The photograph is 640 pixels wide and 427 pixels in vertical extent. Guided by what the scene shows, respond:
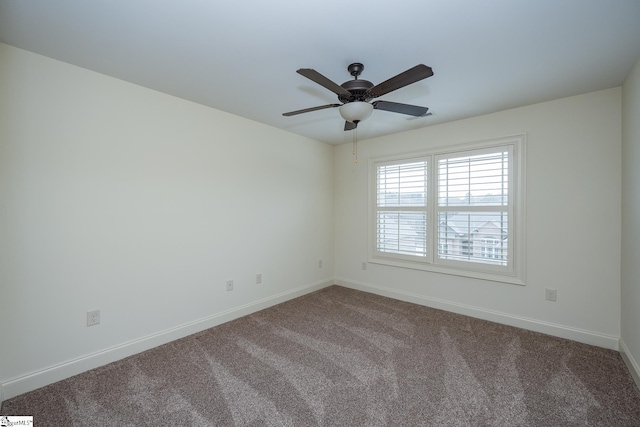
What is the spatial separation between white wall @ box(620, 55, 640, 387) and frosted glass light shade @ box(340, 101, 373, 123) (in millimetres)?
1977

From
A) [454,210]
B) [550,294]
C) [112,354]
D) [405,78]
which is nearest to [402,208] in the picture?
[454,210]

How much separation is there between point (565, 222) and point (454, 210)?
103 centimetres

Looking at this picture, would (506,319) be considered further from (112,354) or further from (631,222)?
Result: (112,354)

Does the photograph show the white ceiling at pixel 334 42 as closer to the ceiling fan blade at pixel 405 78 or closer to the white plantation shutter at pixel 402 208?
the ceiling fan blade at pixel 405 78

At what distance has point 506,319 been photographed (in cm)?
312

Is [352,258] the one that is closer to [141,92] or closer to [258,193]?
[258,193]

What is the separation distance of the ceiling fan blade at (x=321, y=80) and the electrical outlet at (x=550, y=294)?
2.82m

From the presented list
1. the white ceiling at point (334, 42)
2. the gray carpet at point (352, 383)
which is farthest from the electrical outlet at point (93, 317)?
the white ceiling at point (334, 42)

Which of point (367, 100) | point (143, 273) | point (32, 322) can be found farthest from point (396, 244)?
point (32, 322)

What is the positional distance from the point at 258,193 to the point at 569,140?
334 centimetres

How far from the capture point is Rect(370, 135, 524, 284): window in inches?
121

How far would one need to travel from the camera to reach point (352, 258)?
4.51 meters

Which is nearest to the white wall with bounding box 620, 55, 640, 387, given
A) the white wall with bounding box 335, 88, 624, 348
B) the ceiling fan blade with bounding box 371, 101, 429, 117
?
the white wall with bounding box 335, 88, 624, 348

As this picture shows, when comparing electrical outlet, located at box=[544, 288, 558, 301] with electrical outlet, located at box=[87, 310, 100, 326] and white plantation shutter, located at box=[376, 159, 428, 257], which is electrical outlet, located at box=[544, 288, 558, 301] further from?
electrical outlet, located at box=[87, 310, 100, 326]
